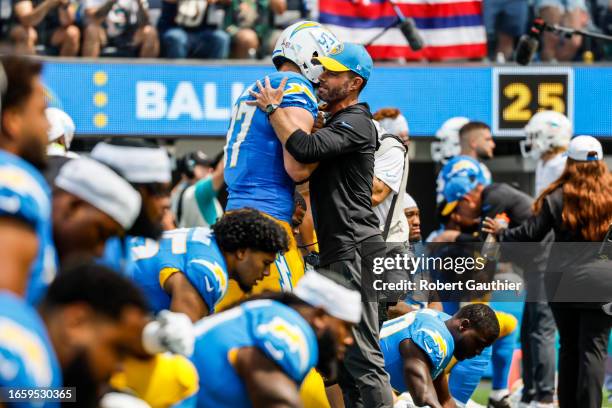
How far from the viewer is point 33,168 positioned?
3855mm

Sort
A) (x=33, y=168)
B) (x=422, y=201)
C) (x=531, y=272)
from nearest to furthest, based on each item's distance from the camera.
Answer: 1. (x=33, y=168)
2. (x=531, y=272)
3. (x=422, y=201)

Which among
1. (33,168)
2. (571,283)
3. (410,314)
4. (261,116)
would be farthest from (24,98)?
(571,283)

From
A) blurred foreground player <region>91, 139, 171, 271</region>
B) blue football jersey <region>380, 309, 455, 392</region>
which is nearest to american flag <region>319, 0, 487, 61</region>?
blue football jersey <region>380, 309, 455, 392</region>

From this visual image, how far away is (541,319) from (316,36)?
360 centimetres

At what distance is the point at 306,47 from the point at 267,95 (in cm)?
44

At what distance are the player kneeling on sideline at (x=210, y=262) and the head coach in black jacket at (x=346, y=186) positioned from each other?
0.52m

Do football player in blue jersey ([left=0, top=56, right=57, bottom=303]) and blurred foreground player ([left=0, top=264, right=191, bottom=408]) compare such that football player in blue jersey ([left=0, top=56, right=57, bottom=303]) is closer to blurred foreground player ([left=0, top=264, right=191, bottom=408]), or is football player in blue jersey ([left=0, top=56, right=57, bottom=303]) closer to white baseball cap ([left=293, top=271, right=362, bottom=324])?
blurred foreground player ([left=0, top=264, right=191, bottom=408])

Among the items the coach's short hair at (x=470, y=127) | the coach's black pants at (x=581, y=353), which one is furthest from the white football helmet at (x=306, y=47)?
the coach's short hair at (x=470, y=127)

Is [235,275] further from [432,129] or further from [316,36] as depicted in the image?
[432,129]

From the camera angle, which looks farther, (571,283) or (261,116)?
(571,283)

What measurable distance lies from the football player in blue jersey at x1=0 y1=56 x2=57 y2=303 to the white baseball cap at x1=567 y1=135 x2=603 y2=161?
453 centimetres

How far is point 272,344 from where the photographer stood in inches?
176

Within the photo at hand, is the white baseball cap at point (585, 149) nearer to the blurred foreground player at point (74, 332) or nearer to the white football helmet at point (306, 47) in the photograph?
the white football helmet at point (306, 47)

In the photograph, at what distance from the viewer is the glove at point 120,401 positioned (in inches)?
161
